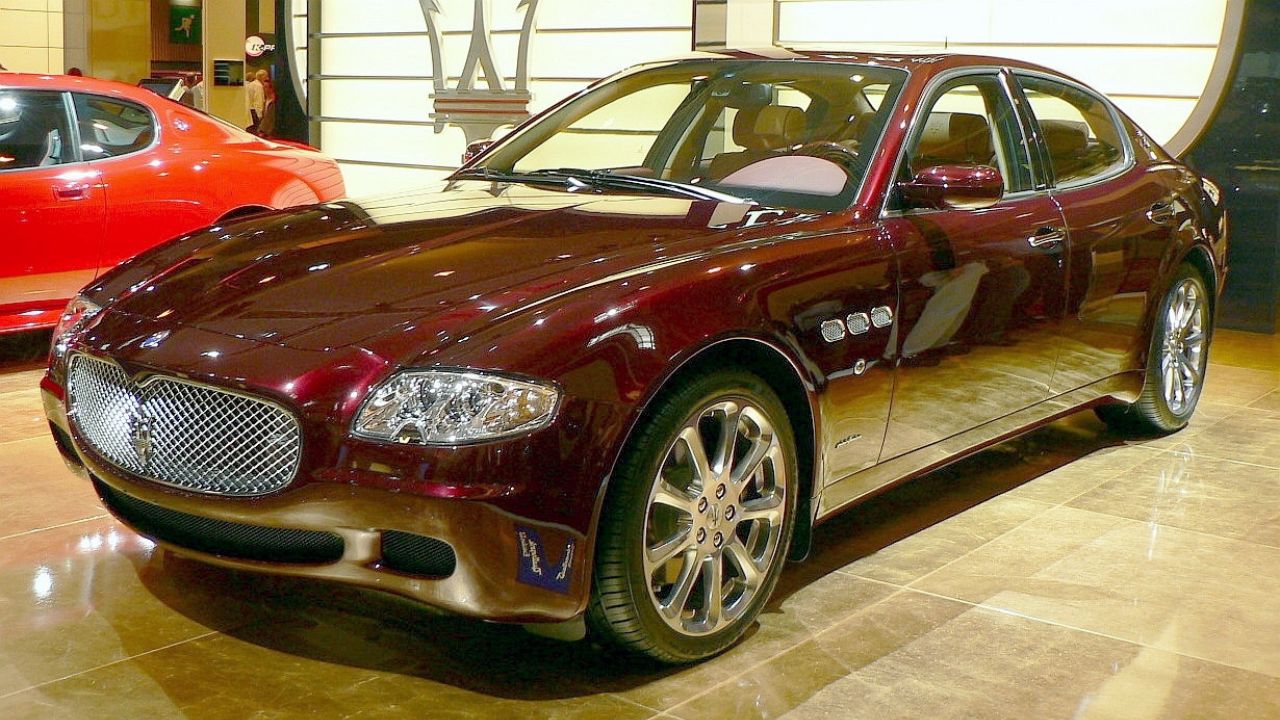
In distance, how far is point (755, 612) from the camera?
3129 millimetres

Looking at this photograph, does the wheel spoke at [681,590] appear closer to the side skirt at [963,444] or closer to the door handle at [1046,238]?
the side skirt at [963,444]

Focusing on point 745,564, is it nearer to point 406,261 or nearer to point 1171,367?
point 406,261

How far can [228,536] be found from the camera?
2805 mm

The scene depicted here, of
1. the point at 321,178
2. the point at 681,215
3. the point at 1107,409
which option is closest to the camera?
the point at 681,215

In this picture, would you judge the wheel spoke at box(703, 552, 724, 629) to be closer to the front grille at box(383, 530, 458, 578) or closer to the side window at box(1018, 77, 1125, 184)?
the front grille at box(383, 530, 458, 578)

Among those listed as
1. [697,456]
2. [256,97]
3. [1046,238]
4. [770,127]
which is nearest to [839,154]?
[770,127]

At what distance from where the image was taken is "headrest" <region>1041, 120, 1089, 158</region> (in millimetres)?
4340

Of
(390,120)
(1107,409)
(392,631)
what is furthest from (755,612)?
(390,120)

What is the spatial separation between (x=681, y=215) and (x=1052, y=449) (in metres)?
2.35

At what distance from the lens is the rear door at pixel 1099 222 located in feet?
14.0

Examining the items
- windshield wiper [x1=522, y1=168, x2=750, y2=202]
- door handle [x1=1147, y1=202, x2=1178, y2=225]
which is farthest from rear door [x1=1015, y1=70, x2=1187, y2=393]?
windshield wiper [x1=522, y1=168, x2=750, y2=202]

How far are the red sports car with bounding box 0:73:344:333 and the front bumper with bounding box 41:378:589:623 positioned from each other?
3.63 m

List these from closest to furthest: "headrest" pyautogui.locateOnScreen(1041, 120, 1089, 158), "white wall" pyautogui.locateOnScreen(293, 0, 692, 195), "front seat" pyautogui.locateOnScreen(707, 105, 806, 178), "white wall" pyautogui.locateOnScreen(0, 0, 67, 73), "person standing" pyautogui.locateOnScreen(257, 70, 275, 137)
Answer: "front seat" pyautogui.locateOnScreen(707, 105, 806, 178) < "headrest" pyautogui.locateOnScreen(1041, 120, 1089, 158) < "white wall" pyautogui.locateOnScreen(293, 0, 692, 195) < "person standing" pyautogui.locateOnScreen(257, 70, 275, 137) < "white wall" pyautogui.locateOnScreen(0, 0, 67, 73)

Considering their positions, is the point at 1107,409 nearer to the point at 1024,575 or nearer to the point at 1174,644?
the point at 1024,575
